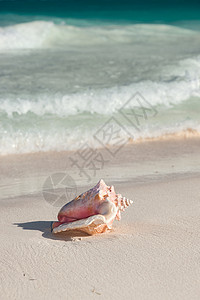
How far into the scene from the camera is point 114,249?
8.38 feet

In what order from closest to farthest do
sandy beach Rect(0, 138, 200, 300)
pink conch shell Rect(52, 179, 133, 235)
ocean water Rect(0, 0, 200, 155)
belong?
sandy beach Rect(0, 138, 200, 300)
pink conch shell Rect(52, 179, 133, 235)
ocean water Rect(0, 0, 200, 155)

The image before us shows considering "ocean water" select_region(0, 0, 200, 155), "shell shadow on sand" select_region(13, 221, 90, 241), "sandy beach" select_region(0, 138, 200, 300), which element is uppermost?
"ocean water" select_region(0, 0, 200, 155)

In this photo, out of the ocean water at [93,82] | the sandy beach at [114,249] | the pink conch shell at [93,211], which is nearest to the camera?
the sandy beach at [114,249]

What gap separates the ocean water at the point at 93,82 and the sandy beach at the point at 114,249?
1368 millimetres

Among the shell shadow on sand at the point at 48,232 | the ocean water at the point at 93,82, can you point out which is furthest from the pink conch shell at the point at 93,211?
the ocean water at the point at 93,82

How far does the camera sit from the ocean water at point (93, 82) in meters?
5.34

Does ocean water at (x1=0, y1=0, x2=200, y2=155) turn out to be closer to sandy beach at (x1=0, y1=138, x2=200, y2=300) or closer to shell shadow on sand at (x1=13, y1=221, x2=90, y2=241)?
sandy beach at (x1=0, y1=138, x2=200, y2=300)

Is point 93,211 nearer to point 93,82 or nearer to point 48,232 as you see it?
point 48,232

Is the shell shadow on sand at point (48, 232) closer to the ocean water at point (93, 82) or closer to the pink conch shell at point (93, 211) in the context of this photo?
the pink conch shell at point (93, 211)

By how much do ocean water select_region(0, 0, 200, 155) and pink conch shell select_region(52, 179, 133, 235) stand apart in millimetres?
2264

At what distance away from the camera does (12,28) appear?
32.7ft

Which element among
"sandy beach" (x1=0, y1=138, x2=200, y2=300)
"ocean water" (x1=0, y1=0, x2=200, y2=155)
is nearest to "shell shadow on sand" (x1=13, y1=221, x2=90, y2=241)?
"sandy beach" (x1=0, y1=138, x2=200, y2=300)

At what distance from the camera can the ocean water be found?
5.34 m

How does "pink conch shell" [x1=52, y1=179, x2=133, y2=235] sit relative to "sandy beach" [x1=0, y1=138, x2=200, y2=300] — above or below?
above
